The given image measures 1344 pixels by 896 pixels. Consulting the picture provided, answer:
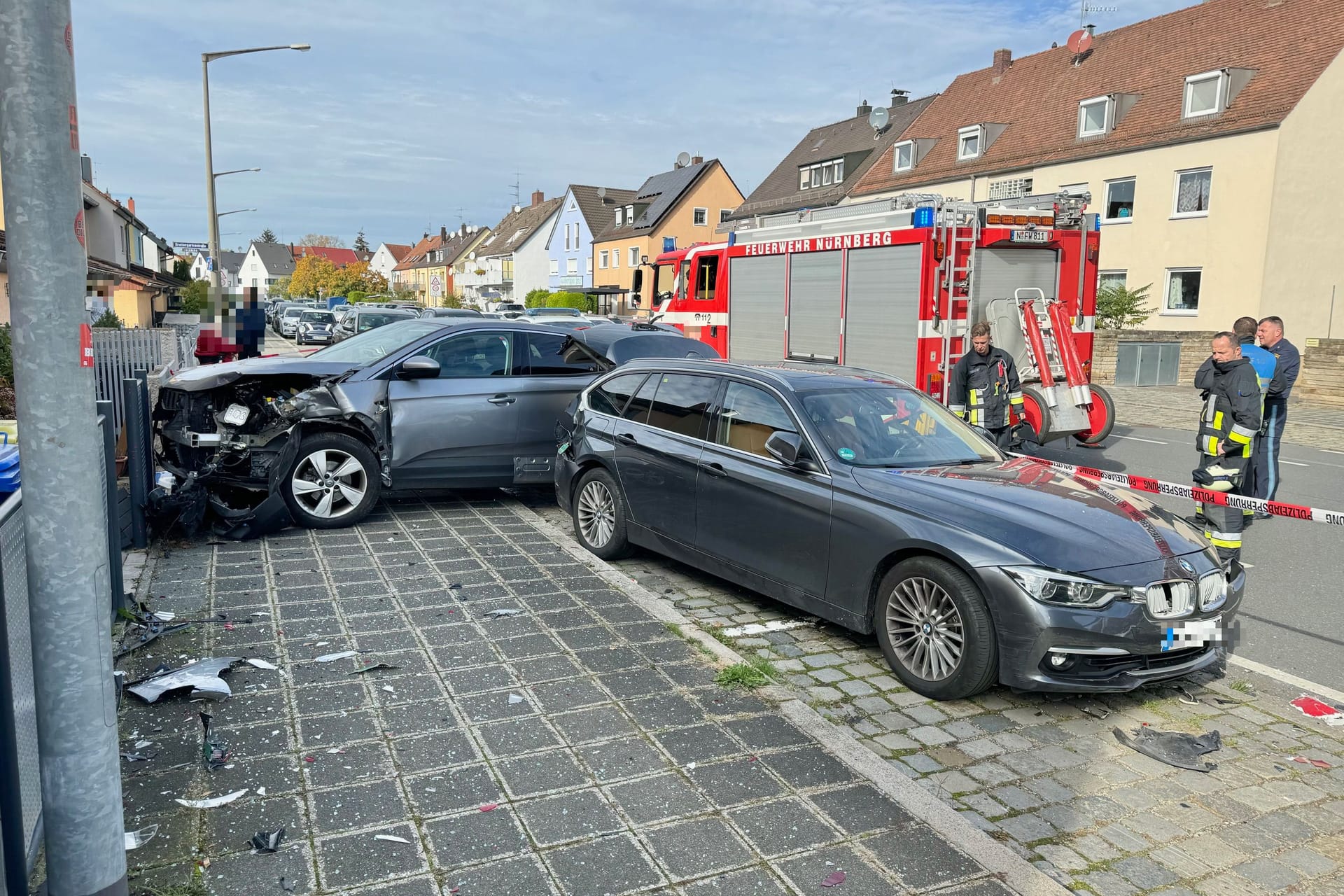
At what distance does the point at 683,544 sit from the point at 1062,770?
2772mm

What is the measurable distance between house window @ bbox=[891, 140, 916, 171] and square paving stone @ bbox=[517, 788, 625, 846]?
37.2 metres

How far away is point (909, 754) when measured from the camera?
418cm

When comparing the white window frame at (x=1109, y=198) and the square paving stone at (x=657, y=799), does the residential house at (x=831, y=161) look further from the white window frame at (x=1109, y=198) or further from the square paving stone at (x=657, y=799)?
the square paving stone at (x=657, y=799)

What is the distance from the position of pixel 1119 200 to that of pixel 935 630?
28850 mm

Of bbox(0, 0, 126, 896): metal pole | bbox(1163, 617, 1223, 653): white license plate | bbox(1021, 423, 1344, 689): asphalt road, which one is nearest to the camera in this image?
bbox(0, 0, 126, 896): metal pole

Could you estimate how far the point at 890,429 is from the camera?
18.7 ft

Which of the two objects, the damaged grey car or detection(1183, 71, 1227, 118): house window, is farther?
detection(1183, 71, 1227, 118): house window

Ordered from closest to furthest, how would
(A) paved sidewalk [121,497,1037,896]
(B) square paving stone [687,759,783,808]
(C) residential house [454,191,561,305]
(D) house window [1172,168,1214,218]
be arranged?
1. (A) paved sidewalk [121,497,1037,896]
2. (B) square paving stone [687,759,783,808]
3. (D) house window [1172,168,1214,218]
4. (C) residential house [454,191,561,305]

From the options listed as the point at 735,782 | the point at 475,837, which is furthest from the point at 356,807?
the point at 735,782

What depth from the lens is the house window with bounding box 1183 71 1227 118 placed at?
2650 centimetres

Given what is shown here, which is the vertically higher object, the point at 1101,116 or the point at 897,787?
the point at 1101,116

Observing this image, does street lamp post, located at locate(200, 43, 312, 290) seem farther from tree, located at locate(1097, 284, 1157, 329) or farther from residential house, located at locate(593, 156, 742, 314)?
residential house, located at locate(593, 156, 742, 314)

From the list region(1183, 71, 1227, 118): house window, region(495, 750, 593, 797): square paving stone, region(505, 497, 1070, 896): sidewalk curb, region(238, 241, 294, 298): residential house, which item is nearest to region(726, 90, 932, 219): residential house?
region(1183, 71, 1227, 118): house window

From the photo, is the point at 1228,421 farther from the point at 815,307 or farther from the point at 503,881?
the point at 503,881
